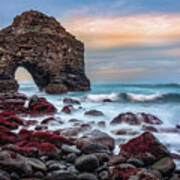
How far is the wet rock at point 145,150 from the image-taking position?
508cm

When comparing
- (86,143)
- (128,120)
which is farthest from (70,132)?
(128,120)

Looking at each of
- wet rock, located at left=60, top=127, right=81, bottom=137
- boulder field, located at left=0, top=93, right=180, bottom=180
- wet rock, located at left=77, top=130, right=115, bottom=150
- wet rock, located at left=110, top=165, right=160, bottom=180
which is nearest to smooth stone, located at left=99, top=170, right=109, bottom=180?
boulder field, located at left=0, top=93, right=180, bottom=180

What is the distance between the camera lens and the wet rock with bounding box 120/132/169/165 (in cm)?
508

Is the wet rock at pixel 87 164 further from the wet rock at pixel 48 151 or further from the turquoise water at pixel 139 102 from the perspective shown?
the turquoise water at pixel 139 102

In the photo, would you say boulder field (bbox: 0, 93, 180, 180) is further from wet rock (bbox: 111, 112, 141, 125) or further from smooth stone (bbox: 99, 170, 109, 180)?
wet rock (bbox: 111, 112, 141, 125)

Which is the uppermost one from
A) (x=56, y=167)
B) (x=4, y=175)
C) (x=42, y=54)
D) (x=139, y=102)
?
(x=42, y=54)

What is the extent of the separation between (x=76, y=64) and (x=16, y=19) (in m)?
11.1

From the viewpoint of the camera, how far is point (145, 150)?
5266 millimetres

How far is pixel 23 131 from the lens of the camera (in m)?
7.48

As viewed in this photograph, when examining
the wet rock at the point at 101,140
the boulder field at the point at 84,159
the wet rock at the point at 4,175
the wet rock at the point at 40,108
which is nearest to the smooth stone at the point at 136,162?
the boulder field at the point at 84,159

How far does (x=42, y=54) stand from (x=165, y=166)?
26.5 metres

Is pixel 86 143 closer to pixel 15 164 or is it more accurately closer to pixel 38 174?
pixel 38 174

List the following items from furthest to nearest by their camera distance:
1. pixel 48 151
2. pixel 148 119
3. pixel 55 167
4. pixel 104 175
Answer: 1. pixel 148 119
2. pixel 48 151
3. pixel 55 167
4. pixel 104 175

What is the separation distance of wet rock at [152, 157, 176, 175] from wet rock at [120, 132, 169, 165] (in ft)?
0.57
